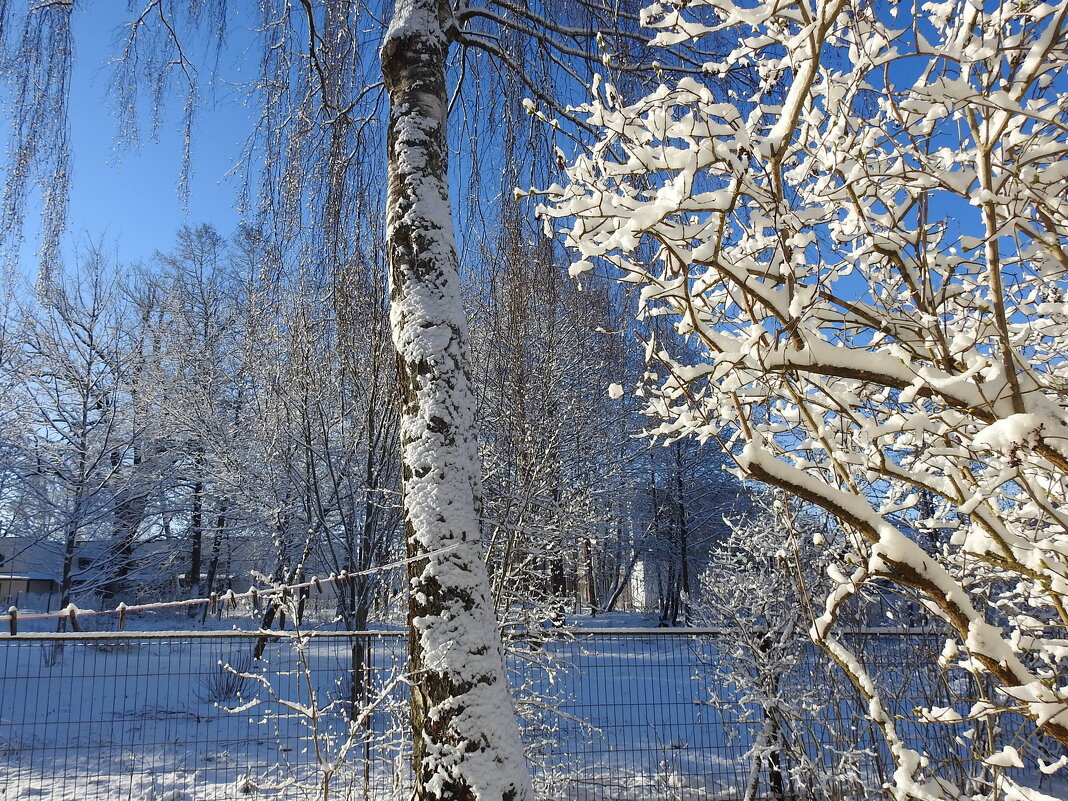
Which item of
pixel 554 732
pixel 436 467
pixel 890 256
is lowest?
pixel 554 732

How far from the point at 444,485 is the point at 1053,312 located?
1949mm

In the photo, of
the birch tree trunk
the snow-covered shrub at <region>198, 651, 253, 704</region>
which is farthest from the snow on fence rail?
the birch tree trunk

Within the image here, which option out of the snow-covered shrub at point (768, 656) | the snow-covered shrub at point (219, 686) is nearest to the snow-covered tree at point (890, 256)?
the snow-covered shrub at point (768, 656)

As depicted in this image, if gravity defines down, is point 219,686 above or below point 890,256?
below

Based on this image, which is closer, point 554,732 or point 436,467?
point 436,467

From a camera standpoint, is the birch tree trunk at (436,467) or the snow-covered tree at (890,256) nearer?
the snow-covered tree at (890,256)

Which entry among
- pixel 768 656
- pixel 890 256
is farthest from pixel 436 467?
pixel 768 656

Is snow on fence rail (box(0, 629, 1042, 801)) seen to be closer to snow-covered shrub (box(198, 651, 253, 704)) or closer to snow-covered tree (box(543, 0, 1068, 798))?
snow-covered shrub (box(198, 651, 253, 704))

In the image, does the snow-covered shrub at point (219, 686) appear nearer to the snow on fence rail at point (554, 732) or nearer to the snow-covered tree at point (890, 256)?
the snow on fence rail at point (554, 732)

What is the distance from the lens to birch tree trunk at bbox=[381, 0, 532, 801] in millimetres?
2227

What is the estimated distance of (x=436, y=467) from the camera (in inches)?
100

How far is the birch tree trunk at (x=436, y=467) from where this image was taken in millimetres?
2227

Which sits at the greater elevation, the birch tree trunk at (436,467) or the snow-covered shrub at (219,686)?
the birch tree trunk at (436,467)

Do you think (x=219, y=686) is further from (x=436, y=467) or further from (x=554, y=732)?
(x=436, y=467)
